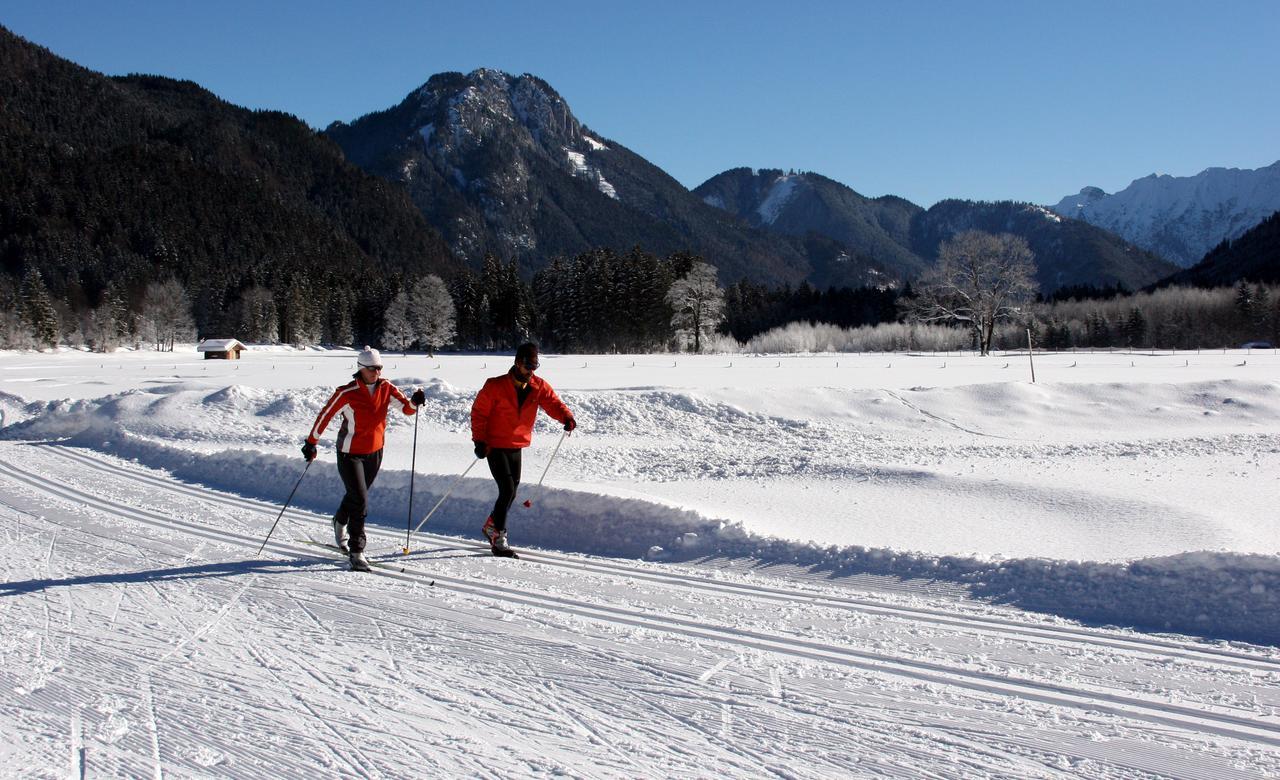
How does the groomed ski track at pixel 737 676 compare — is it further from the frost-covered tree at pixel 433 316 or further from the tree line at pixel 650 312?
the frost-covered tree at pixel 433 316

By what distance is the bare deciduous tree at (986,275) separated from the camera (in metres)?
47.4

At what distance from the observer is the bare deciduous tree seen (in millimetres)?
47438

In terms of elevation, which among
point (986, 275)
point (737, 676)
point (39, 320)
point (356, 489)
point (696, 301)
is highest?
point (986, 275)

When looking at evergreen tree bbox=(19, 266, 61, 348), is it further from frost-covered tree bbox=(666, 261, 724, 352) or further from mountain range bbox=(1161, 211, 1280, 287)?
mountain range bbox=(1161, 211, 1280, 287)

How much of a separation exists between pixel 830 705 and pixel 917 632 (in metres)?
1.37

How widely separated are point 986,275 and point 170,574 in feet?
165

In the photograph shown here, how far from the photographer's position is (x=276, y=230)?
135 m

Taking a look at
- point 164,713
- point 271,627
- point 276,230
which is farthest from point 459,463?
point 276,230

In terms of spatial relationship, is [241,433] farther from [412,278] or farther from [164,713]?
[412,278]

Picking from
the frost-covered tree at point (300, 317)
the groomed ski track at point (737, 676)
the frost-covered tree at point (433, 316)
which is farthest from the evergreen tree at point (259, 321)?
the groomed ski track at point (737, 676)

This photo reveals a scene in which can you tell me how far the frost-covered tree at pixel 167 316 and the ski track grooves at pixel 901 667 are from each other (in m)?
93.5

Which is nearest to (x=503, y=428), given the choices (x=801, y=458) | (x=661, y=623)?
(x=661, y=623)

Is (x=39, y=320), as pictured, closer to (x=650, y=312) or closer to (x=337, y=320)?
(x=337, y=320)

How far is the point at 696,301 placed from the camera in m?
62.1
